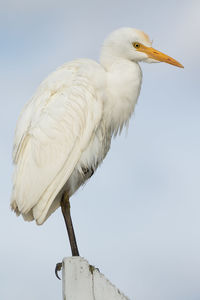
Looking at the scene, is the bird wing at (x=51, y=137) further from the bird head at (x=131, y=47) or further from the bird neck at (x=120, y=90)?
the bird head at (x=131, y=47)

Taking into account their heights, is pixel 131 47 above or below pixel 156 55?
above

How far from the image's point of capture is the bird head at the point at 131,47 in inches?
212

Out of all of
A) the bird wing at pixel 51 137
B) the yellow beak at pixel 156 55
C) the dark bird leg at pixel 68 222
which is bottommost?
the dark bird leg at pixel 68 222

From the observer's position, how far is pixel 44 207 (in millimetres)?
4660

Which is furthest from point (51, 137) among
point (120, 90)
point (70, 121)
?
point (120, 90)

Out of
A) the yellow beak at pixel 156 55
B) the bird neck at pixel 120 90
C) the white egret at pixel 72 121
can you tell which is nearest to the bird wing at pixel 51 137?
the white egret at pixel 72 121

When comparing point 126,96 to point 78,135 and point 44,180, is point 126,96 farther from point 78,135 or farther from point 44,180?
point 44,180

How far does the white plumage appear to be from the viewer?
476 cm

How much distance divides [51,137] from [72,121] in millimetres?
241

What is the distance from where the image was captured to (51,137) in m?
4.88

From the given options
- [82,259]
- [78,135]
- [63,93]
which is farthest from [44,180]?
[82,259]

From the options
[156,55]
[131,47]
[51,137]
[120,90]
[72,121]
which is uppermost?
[131,47]

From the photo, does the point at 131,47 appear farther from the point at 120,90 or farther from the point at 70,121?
the point at 70,121

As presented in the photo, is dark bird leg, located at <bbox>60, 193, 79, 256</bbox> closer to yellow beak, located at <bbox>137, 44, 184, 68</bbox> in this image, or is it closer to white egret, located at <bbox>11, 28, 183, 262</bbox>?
white egret, located at <bbox>11, 28, 183, 262</bbox>
